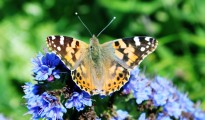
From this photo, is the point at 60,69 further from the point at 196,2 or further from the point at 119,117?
the point at 196,2

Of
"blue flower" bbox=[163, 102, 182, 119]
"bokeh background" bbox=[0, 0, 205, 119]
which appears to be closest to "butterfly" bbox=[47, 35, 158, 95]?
"blue flower" bbox=[163, 102, 182, 119]

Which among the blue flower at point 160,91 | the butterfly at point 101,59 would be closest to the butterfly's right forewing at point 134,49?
the butterfly at point 101,59

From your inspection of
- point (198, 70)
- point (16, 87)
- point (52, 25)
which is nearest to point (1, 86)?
point (16, 87)

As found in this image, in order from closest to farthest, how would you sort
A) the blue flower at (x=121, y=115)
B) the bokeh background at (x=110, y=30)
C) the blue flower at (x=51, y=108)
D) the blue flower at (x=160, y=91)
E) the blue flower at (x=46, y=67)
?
the blue flower at (x=51, y=108)
the blue flower at (x=46, y=67)
the blue flower at (x=121, y=115)
the blue flower at (x=160, y=91)
the bokeh background at (x=110, y=30)

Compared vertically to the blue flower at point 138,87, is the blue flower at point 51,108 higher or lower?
lower

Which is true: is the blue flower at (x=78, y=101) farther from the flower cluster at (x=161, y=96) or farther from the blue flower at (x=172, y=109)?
the blue flower at (x=172, y=109)

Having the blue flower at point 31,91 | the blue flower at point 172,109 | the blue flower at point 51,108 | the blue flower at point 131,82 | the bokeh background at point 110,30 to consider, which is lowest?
the blue flower at point 51,108

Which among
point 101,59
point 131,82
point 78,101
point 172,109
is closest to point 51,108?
point 78,101

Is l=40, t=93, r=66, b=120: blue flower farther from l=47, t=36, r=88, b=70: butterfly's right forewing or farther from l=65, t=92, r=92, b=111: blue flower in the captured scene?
l=47, t=36, r=88, b=70: butterfly's right forewing
